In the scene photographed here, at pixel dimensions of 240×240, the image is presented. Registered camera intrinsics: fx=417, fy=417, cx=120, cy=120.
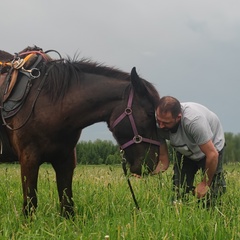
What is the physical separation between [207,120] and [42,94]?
1.86 meters

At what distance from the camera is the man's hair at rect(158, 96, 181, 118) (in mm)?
4070

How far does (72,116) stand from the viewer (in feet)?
14.4

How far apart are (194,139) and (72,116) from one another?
1.33 meters

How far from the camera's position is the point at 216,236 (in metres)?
3.15

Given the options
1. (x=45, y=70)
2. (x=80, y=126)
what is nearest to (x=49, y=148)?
(x=80, y=126)

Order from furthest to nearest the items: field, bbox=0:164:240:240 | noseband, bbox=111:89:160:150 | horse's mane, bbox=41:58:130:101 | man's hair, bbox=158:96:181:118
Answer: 1. horse's mane, bbox=41:58:130:101
2. noseband, bbox=111:89:160:150
3. man's hair, bbox=158:96:181:118
4. field, bbox=0:164:240:240

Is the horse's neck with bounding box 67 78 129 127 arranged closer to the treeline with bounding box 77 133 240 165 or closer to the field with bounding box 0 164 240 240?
the field with bounding box 0 164 240 240

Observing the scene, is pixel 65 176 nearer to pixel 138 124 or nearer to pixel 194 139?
pixel 138 124

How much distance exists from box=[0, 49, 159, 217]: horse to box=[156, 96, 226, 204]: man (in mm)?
175

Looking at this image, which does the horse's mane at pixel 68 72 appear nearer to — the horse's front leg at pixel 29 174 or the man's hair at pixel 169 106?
the man's hair at pixel 169 106

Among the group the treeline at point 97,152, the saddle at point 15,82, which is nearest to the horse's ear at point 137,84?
the saddle at point 15,82

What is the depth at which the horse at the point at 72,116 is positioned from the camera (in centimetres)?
422

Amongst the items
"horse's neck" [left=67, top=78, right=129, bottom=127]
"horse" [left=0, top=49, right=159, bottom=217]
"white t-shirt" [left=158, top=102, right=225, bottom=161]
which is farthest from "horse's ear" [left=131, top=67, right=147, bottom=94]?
"white t-shirt" [left=158, top=102, right=225, bottom=161]

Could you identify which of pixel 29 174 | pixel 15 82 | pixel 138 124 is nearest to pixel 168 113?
pixel 138 124
